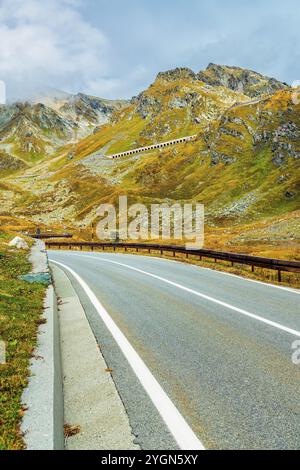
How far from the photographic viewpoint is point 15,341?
23.2 ft

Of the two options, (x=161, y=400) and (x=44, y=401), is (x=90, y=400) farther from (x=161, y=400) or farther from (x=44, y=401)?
(x=161, y=400)

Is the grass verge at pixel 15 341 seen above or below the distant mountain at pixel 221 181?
below

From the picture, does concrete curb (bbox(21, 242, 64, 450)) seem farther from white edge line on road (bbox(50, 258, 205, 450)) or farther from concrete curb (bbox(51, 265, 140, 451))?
white edge line on road (bbox(50, 258, 205, 450))

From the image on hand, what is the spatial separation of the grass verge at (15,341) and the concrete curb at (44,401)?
0.34 ft

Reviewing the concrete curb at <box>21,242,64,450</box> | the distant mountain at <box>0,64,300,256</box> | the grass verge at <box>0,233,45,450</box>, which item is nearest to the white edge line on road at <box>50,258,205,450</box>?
the concrete curb at <box>21,242,64,450</box>

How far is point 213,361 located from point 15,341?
3717mm

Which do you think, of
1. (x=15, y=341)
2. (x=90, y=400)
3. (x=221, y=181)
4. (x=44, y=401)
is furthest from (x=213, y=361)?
(x=221, y=181)

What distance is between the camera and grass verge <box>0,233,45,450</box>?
14.1ft

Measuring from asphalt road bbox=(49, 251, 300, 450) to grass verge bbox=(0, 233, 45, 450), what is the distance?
1.39m

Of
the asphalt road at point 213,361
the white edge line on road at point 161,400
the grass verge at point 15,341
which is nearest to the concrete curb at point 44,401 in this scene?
the grass verge at point 15,341

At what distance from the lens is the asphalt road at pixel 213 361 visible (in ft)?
14.4

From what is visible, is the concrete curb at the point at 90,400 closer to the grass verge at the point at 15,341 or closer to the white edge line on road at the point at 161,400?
the white edge line on road at the point at 161,400

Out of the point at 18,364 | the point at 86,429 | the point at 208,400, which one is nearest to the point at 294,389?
the point at 208,400
